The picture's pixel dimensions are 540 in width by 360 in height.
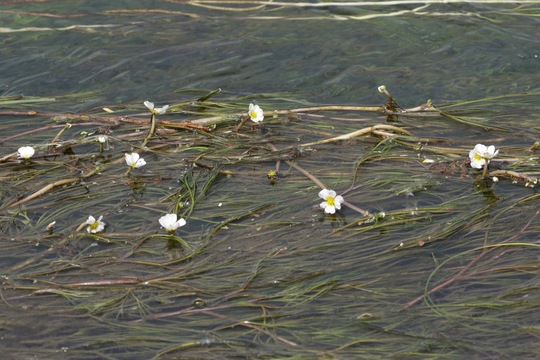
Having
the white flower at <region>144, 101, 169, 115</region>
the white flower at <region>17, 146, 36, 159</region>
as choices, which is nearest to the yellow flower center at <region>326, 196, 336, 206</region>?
the white flower at <region>144, 101, 169, 115</region>

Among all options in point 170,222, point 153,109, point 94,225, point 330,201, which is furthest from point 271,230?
point 153,109

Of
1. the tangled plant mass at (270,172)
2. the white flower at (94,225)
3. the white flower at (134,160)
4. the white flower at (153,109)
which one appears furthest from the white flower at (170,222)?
the white flower at (153,109)

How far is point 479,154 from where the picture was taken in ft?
13.7

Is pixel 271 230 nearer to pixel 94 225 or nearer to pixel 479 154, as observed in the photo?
pixel 94 225

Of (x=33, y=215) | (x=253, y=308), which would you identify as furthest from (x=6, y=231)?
(x=253, y=308)

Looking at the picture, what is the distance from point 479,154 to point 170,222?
5.03 feet

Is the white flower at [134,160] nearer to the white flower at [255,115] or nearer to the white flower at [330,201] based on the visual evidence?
the white flower at [255,115]

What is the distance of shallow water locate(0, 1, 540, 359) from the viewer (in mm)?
3295

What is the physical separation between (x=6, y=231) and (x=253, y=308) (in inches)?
51.2

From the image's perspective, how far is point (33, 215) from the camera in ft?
13.5

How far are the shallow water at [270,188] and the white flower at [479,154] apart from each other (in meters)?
0.10

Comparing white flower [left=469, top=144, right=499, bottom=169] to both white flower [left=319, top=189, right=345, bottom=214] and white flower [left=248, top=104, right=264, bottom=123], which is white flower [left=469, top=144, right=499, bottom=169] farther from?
white flower [left=248, top=104, right=264, bottom=123]

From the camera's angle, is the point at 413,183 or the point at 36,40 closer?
Answer: the point at 413,183

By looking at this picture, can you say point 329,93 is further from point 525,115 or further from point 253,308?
Result: point 253,308
